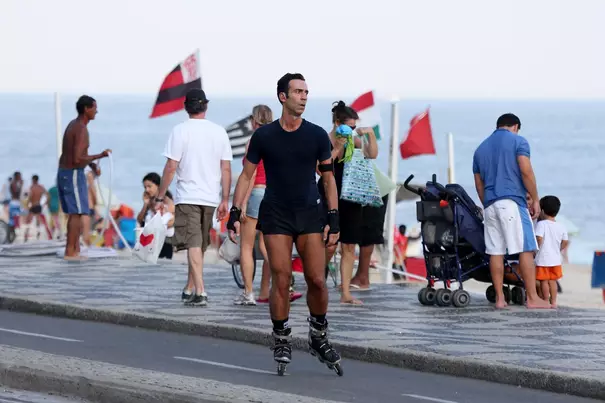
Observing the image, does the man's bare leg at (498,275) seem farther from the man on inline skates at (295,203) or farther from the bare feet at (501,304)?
the man on inline skates at (295,203)

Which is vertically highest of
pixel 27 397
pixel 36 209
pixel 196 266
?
pixel 36 209

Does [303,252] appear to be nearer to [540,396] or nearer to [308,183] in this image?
[308,183]

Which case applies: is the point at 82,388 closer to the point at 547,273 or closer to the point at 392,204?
the point at 547,273

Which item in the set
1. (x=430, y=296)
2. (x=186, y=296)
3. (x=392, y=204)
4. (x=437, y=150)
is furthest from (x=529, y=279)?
(x=437, y=150)

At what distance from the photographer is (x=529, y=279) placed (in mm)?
14547

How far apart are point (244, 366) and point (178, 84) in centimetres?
1658

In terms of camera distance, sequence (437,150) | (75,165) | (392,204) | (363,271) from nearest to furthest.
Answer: (363,271) < (75,165) < (392,204) < (437,150)

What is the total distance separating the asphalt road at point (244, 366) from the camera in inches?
385

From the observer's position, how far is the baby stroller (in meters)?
14.8

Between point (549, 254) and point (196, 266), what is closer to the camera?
point (196, 266)

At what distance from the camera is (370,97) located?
2719cm

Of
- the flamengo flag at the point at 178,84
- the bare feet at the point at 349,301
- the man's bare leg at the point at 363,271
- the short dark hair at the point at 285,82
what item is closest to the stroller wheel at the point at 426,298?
the bare feet at the point at 349,301

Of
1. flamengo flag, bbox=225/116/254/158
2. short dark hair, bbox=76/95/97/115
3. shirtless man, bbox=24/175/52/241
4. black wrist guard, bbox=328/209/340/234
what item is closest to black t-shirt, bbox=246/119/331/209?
black wrist guard, bbox=328/209/340/234

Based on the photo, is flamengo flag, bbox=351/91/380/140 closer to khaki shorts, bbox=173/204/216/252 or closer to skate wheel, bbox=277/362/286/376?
khaki shorts, bbox=173/204/216/252
